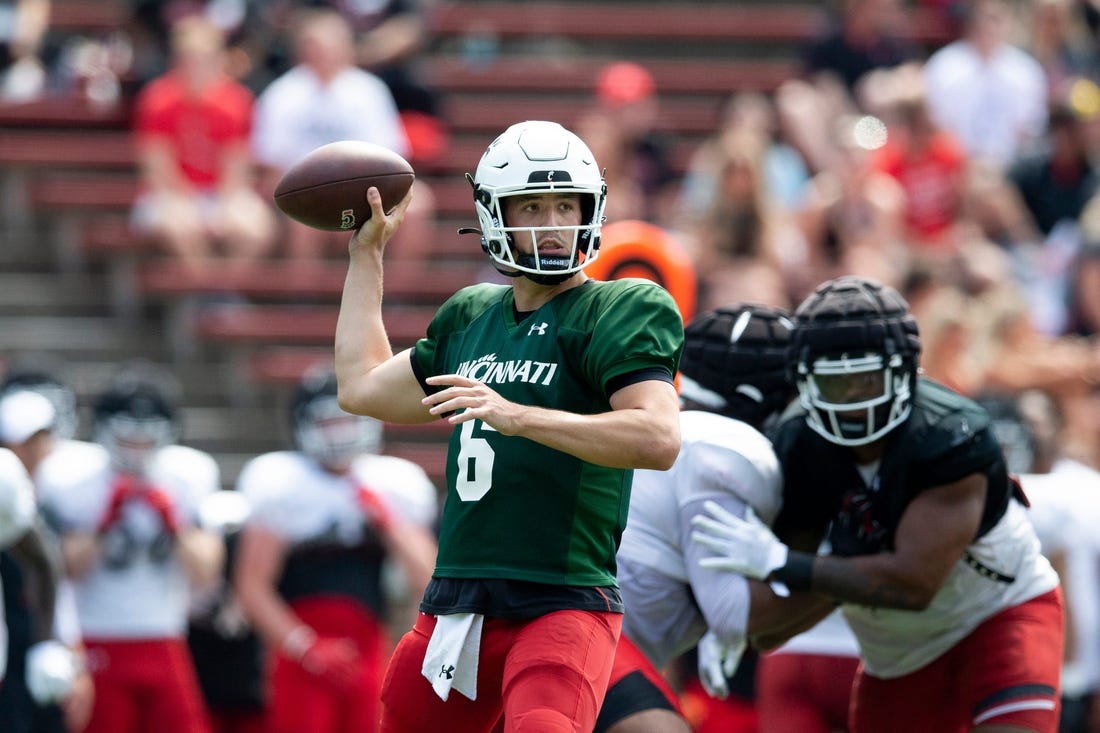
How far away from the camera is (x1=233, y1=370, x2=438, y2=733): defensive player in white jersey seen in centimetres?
818

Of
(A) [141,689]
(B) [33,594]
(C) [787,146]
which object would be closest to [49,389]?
(A) [141,689]

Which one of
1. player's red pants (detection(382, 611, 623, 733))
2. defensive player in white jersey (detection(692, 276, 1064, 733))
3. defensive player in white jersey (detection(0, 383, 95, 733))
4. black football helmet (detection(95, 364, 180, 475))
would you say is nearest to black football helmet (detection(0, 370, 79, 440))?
defensive player in white jersey (detection(0, 383, 95, 733))

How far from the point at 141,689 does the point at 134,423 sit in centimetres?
122

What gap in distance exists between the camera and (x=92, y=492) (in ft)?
27.4

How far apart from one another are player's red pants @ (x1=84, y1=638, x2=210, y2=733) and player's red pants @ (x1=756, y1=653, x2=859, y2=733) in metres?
3.25

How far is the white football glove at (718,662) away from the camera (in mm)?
4953

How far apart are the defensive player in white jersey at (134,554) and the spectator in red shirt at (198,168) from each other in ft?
8.84

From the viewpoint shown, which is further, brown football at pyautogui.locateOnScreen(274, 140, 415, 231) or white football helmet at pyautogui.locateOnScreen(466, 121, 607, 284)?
brown football at pyautogui.locateOnScreen(274, 140, 415, 231)

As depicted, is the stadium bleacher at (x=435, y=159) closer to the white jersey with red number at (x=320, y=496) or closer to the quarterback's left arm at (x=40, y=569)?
the white jersey with red number at (x=320, y=496)

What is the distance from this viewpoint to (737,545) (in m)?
4.76

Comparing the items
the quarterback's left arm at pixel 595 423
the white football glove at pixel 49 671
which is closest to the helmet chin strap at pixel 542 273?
the quarterback's left arm at pixel 595 423

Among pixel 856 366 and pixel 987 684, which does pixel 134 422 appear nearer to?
pixel 856 366

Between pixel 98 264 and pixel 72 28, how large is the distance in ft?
7.54

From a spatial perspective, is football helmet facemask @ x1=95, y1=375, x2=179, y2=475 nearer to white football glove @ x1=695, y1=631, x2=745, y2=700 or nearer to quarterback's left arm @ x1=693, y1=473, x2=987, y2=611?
white football glove @ x1=695, y1=631, x2=745, y2=700
